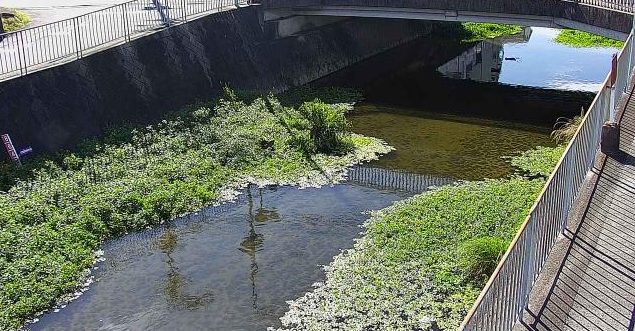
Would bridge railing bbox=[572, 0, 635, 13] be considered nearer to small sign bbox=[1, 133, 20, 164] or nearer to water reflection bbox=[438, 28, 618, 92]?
water reflection bbox=[438, 28, 618, 92]

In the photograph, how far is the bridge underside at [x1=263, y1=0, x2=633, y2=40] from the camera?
82.5 ft

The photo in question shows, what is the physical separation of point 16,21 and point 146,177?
13.2 meters

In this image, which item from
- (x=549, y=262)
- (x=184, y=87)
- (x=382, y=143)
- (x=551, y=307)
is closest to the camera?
(x=551, y=307)

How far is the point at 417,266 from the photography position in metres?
15.1

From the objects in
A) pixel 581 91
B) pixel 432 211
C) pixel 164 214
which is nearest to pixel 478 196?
pixel 432 211

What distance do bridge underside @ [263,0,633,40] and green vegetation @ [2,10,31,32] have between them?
9.90m

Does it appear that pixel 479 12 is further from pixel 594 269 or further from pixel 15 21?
pixel 594 269

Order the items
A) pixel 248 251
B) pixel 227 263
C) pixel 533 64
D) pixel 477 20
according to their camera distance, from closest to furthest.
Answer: pixel 227 263 → pixel 248 251 → pixel 477 20 → pixel 533 64

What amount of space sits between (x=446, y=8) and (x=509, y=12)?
246 cm

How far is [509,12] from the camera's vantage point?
91.4 feet

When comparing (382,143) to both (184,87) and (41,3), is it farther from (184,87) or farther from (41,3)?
(41,3)

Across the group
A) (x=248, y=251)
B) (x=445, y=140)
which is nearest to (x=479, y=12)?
(x=445, y=140)

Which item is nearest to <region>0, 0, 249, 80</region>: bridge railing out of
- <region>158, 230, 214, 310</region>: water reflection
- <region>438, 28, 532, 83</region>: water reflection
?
<region>158, 230, 214, 310</region>: water reflection

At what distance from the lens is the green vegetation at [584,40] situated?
138 feet
